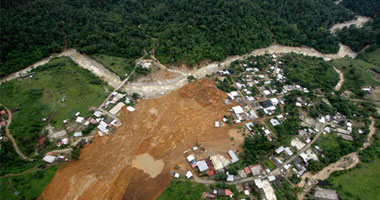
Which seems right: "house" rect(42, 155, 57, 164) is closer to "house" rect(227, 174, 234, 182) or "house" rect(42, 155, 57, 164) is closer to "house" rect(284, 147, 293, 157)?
"house" rect(227, 174, 234, 182)

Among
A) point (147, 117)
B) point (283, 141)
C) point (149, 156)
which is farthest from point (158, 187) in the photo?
point (283, 141)

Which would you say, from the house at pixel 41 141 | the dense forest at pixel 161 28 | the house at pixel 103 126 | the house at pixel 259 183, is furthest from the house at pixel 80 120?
the house at pixel 259 183

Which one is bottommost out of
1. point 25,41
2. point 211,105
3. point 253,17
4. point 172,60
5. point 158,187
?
point 158,187

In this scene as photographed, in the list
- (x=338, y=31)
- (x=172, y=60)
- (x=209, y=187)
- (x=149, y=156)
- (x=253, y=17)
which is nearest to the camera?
(x=209, y=187)

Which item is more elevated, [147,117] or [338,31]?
[338,31]

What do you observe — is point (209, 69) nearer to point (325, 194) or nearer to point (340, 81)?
point (340, 81)

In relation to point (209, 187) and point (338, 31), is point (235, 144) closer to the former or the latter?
point (209, 187)

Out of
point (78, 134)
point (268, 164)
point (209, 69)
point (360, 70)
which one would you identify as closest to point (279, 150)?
point (268, 164)

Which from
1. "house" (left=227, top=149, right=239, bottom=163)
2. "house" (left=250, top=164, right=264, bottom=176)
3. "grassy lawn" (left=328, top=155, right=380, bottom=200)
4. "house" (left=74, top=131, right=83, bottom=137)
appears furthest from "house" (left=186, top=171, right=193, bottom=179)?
"grassy lawn" (left=328, top=155, right=380, bottom=200)
